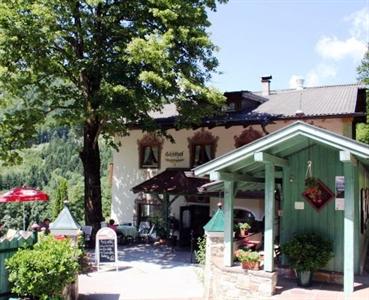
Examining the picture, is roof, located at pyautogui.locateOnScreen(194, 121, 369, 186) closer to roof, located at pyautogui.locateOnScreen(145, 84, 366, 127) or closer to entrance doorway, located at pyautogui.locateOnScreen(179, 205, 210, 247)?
roof, located at pyautogui.locateOnScreen(145, 84, 366, 127)

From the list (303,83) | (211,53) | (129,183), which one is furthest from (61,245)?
(303,83)

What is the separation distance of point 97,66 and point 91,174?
4.24 meters

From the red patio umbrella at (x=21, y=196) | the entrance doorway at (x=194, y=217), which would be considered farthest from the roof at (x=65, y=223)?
the entrance doorway at (x=194, y=217)

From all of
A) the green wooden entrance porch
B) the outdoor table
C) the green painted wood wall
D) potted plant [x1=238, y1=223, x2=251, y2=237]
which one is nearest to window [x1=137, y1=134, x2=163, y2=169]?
the outdoor table

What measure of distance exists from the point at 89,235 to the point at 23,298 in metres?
9.03

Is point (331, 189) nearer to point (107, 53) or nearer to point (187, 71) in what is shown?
point (187, 71)

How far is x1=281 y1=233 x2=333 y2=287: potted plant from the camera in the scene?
9.57 metres

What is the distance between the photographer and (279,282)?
10.0m

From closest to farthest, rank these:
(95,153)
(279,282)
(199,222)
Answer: (279,282)
(95,153)
(199,222)

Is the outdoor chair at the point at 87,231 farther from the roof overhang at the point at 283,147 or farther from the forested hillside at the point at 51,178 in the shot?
the forested hillside at the point at 51,178

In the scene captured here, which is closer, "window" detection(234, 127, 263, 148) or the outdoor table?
"window" detection(234, 127, 263, 148)

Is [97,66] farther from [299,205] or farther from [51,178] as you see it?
[51,178]

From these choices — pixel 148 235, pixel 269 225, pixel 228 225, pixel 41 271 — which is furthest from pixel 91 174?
pixel 269 225

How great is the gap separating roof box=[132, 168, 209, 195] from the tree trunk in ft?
6.70
